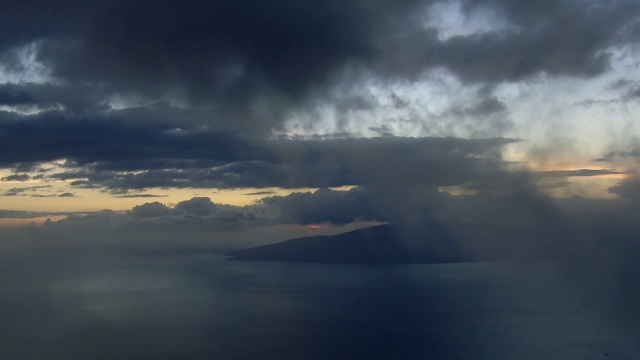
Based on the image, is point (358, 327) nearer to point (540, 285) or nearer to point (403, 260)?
point (540, 285)

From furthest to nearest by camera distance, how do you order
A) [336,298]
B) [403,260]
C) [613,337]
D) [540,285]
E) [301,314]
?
[403,260] < [540,285] < [336,298] < [301,314] < [613,337]

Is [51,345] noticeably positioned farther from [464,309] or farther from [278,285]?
[278,285]

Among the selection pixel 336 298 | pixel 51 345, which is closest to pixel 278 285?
pixel 336 298

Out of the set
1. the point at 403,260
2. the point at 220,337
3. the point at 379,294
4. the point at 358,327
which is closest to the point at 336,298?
the point at 379,294

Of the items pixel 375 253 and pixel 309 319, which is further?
pixel 375 253

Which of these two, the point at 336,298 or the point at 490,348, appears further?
the point at 336,298

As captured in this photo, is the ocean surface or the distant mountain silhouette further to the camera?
the distant mountain silhouette

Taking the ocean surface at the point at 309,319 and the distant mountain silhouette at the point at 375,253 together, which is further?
the distant mountain silhouette at the point at 375,253

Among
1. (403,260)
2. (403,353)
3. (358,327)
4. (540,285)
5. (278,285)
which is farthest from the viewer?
(403,260)
